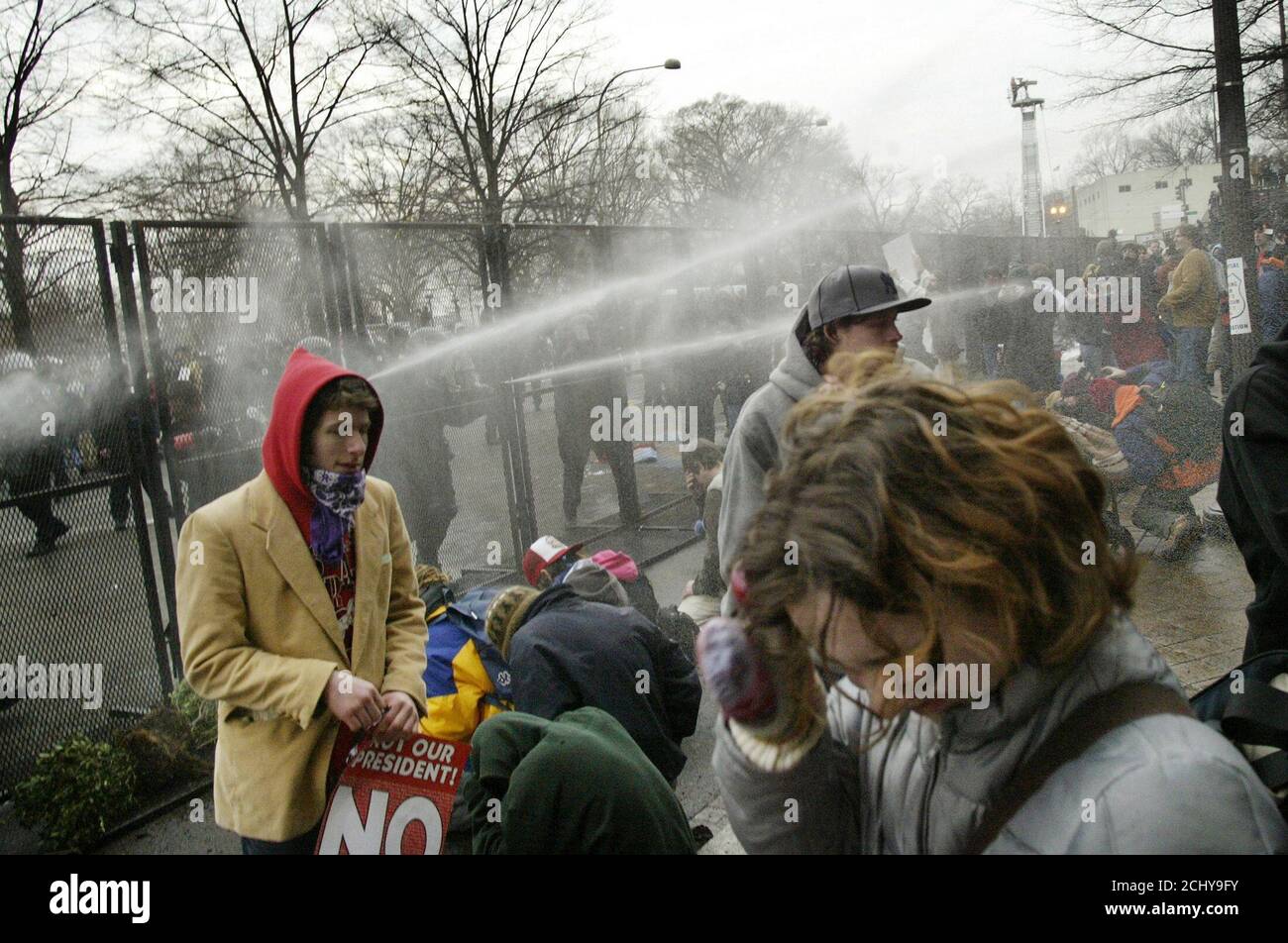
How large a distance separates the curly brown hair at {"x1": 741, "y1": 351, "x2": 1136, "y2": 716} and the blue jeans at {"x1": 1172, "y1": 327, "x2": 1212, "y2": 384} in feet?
34.7

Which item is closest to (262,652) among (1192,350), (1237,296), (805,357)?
(805,357)

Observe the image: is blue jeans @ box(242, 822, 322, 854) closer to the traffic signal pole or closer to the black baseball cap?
the black baseball cap

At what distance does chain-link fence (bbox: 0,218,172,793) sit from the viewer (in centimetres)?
447

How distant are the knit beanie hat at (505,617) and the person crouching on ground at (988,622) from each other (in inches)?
105

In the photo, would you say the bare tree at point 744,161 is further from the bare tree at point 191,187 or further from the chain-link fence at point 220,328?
the chain-link fence at point 220,328

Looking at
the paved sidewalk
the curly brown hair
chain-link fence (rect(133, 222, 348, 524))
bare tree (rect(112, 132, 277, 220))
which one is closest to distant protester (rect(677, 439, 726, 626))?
the paved sidewalk

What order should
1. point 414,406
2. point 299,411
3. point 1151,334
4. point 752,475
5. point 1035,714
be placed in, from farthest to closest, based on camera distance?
point 1151,334
point 414,406
point 752,475
point 299,411
point 1035,714

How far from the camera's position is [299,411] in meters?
2.64
